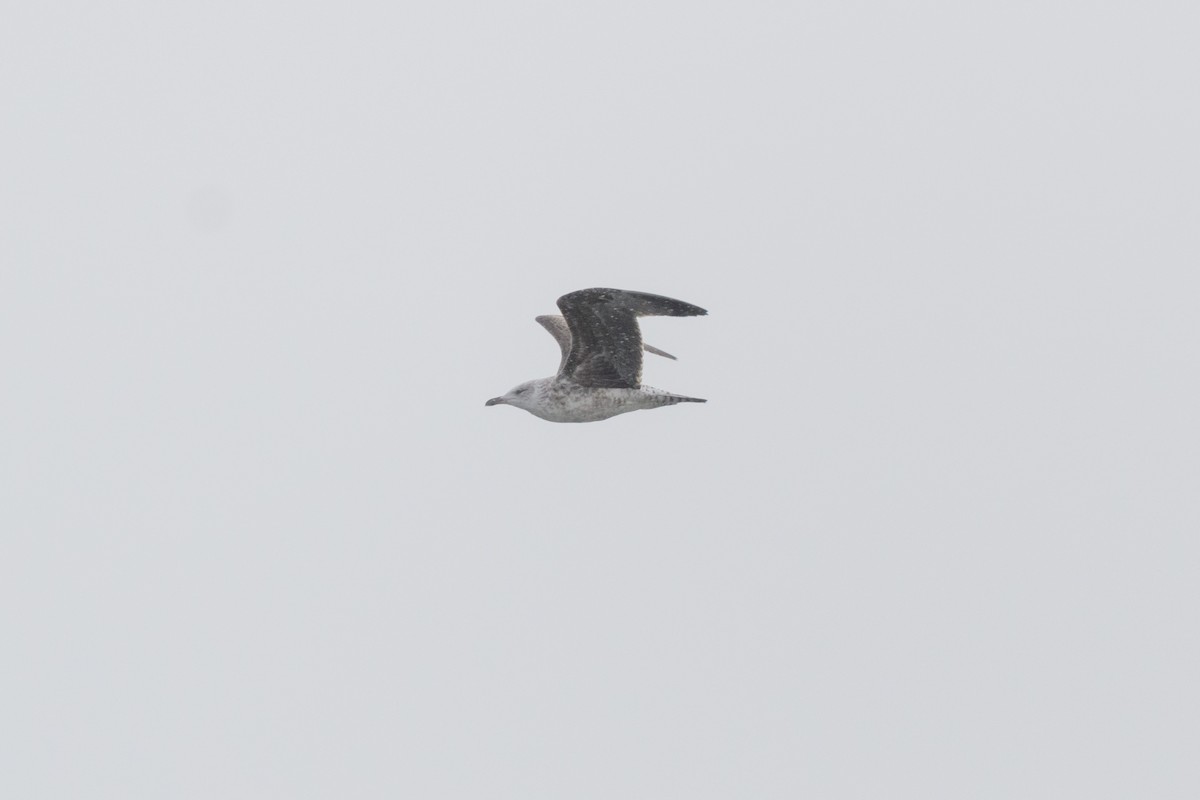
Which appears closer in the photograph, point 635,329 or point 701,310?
point 701,310

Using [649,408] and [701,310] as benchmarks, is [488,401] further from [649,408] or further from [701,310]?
[701,310]

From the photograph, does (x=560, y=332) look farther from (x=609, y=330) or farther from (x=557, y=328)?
(x=609, y=330)

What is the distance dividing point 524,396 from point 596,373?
4.43 feet

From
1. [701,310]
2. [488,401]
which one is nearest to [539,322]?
[488,401]

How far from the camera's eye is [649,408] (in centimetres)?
2530

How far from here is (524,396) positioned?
25.5m

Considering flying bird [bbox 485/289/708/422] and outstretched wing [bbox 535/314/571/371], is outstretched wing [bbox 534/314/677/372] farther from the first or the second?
flying bird [bbox 485/289/708/422]

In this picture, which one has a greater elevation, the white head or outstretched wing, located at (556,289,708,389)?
outstretched wing, located at (556,289,708,389)

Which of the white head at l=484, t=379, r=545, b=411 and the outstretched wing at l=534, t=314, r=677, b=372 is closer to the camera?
the white head at l=484, t=379, r=545, b=411

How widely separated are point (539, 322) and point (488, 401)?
13.0 ft

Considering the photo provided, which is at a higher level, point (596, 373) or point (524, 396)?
point (596, 373)

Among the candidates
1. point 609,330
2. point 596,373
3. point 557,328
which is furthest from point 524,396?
point 557,328

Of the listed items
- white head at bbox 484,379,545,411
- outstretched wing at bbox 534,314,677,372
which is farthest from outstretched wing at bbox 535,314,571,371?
white head at bbox 484,379,545,411

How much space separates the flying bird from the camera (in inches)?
934
